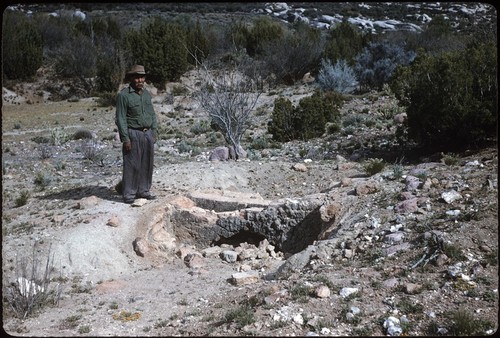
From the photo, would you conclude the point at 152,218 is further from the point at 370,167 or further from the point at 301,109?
the point at 301,109

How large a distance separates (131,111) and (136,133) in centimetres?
30

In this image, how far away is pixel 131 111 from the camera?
698 centimetres

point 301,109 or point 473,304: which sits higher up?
point 473,304

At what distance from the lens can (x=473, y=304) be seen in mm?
3984

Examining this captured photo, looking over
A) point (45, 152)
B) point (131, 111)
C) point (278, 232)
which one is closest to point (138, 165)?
point (131, 111)

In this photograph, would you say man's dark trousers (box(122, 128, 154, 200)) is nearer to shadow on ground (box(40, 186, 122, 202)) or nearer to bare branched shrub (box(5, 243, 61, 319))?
shadow on ground (box(40, 186, 122, 202))

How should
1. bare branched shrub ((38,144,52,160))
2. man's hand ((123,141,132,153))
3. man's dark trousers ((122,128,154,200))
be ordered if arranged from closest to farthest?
man's hand ((123,141,132,153)) → man's dark trousers ((122,128,154,200)) → bare branched shrub ((38,144,52,160))

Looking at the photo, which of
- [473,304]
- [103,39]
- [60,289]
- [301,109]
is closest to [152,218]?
[60,289]

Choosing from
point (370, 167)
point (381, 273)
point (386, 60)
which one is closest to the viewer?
point (381, 273)

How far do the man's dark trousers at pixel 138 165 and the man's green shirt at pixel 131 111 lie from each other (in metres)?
0.13

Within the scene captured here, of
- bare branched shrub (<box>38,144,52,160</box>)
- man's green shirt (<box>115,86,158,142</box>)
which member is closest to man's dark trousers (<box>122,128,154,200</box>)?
man's green shirt (<box>115,86,158,142</box>)

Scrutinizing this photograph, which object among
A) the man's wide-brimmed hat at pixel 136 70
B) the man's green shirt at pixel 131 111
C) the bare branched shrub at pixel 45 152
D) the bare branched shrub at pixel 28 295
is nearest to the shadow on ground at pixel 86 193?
the man's green shirt at pixel 131 111

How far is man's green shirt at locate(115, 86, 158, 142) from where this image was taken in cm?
686

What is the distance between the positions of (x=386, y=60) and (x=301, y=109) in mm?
7136
